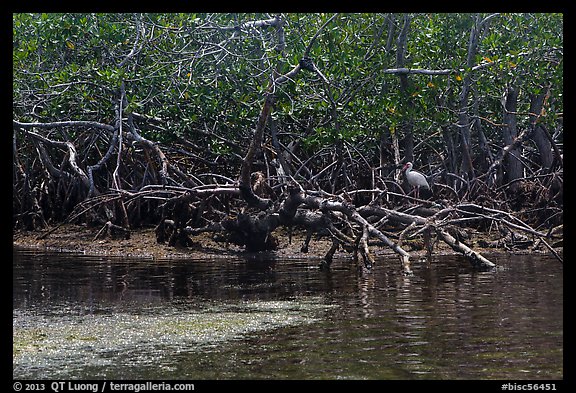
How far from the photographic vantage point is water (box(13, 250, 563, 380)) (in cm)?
568

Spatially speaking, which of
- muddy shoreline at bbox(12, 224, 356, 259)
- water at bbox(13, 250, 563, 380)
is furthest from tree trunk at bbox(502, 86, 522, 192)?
water at bbox(13, 250, 563, 380)

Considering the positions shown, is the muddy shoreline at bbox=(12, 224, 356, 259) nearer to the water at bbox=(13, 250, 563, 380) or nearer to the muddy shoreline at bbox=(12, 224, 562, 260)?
the muddy shoreline at bbox=(12, 224, 562, 260)

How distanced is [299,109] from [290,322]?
539cm

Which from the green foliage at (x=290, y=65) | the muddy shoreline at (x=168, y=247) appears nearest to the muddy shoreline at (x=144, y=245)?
the muddy shoreline at (x=168, y=247)

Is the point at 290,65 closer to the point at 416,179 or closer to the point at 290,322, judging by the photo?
the point at 416,179

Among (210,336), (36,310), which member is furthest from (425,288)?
(36,310)

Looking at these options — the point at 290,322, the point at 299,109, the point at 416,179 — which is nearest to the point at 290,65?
the point at 299,109

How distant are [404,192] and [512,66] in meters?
2.23

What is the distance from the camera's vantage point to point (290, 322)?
7.05 metres

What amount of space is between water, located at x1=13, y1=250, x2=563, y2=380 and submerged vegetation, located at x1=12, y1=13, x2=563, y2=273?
116 centimetres

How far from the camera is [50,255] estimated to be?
12164 millimetres

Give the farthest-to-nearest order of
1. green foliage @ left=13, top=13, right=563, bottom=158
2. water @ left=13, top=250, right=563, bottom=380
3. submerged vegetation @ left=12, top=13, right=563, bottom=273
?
1. green foliage @ left=13, top=13, right=563, bottom=158
2. submerged vegetation @ left=12, top=13, right=563, bottom=273
3. water @ left=13, top=250, right=563, bottom=380
